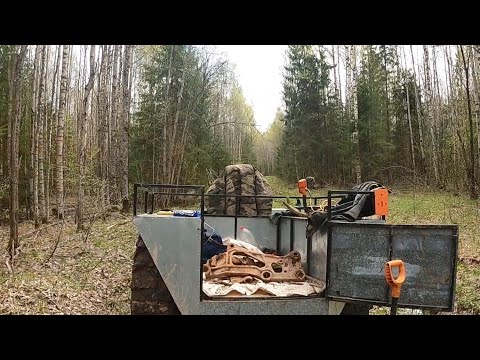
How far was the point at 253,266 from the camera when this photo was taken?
16.0 ft

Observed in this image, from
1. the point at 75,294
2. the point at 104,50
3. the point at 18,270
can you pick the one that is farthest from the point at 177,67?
the point at 75,294

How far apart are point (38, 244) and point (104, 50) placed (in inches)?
394

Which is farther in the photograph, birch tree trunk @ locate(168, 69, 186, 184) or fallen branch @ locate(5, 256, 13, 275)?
birch tree trunk @ locate(168, 69, 186, 184)

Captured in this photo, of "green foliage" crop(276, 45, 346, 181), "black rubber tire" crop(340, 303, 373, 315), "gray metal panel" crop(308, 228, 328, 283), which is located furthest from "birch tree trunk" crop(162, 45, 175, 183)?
"black rubber tire" crop(340, 303, 373, 315)

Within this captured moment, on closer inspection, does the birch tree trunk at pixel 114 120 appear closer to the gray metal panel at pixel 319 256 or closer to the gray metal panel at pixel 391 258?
the gray metal panel at pixel 319 256

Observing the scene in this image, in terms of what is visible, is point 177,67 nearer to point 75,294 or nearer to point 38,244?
point 38,244

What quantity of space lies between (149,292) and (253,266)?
3.98 feet

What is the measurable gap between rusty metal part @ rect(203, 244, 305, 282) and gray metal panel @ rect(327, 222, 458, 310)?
82 cm

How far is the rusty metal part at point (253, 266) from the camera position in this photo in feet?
15.6

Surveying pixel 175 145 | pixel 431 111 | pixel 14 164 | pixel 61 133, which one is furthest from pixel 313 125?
pixel 14 164

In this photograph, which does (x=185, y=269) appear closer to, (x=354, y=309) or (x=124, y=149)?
(x=354, y=309)

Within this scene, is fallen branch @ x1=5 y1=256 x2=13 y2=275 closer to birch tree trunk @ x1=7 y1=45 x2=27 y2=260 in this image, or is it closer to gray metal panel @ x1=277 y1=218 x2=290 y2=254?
birch tree trunk @ x1=7 y1=45 x2=27 y2=260

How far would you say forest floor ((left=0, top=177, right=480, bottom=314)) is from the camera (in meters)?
6.42

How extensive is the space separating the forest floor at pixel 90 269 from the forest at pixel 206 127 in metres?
1.13
